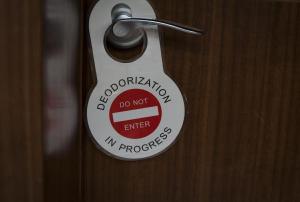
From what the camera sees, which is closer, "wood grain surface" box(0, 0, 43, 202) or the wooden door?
"wood grain surface" box(0, 0, 43, 202)

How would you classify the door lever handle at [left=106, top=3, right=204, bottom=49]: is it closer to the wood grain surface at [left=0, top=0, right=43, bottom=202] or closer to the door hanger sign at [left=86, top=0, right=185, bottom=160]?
the door hanger sign at [left=86, top=0, right=185, bottom=160]

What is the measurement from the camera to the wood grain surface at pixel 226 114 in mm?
647

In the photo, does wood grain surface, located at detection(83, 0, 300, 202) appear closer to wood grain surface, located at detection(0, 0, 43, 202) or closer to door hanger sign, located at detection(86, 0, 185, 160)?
door hanger sign, located at detection(86, 0, 185, 160)

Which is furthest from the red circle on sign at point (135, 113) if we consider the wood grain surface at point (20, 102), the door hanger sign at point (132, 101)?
the wood grain surface at point (20, 102)

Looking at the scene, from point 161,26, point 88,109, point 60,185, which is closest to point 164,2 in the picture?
point 161,26

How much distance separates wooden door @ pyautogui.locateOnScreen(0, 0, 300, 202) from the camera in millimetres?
630

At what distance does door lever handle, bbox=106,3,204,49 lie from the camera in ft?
1.98

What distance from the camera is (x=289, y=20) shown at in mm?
661

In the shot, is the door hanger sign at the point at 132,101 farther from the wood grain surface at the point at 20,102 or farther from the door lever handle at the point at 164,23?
the wood grain surface at the point at 20,102

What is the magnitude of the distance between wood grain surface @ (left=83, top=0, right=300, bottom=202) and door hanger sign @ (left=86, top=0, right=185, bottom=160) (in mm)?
15

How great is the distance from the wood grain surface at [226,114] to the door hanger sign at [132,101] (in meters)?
0.01

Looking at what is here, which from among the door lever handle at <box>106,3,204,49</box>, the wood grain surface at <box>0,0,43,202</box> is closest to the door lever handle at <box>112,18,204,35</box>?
the door lever handle at <box>106,3,204,49</box>

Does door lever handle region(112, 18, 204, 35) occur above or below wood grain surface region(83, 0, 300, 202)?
above

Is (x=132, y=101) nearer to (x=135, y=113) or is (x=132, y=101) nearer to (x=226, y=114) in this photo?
(x=135, y=113)
